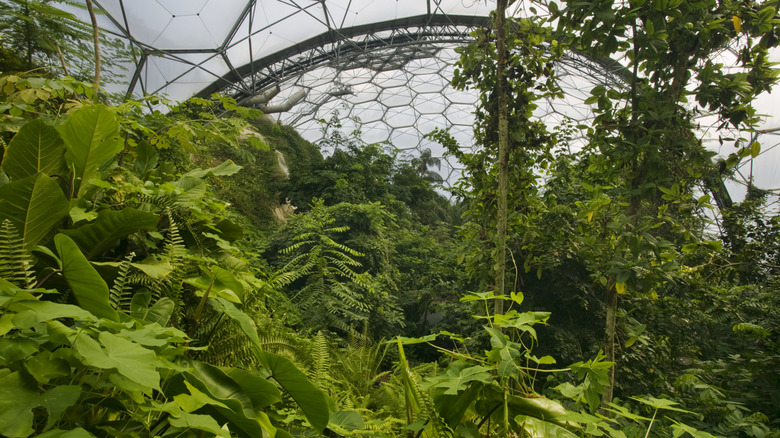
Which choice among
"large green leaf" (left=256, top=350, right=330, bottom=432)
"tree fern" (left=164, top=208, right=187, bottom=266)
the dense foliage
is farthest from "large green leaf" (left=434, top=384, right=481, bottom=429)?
"tree fern" (left=164, top=208, right=187, bottom=266)

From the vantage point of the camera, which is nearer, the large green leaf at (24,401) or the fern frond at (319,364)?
the large green leaf at (24,401)

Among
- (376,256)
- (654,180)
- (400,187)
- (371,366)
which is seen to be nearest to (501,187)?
(654,180)

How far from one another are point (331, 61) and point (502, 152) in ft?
62.9

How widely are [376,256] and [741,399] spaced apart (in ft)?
22.3

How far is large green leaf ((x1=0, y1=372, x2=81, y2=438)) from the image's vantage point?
729 mm

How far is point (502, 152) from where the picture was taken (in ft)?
11.0

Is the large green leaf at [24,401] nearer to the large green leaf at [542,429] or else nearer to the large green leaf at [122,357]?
the large green leaf at [122,357]

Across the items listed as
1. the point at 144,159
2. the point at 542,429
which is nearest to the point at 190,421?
the point at 542,429

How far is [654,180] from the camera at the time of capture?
8.79ft

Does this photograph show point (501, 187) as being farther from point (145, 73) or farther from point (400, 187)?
point (145, 73)

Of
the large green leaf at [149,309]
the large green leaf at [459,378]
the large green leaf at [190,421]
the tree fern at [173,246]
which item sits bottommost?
the large green leaf at [190,421]

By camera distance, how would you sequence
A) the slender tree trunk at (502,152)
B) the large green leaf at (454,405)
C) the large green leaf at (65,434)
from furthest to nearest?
the slender tree trunk at (502,152), the large green leaf at (454,405), the large green leaf at (65,434)

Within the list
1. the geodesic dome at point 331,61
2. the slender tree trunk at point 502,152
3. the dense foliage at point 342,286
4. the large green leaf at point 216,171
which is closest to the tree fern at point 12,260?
the dense foliage at point 342,286

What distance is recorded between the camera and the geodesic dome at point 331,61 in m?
13.9
